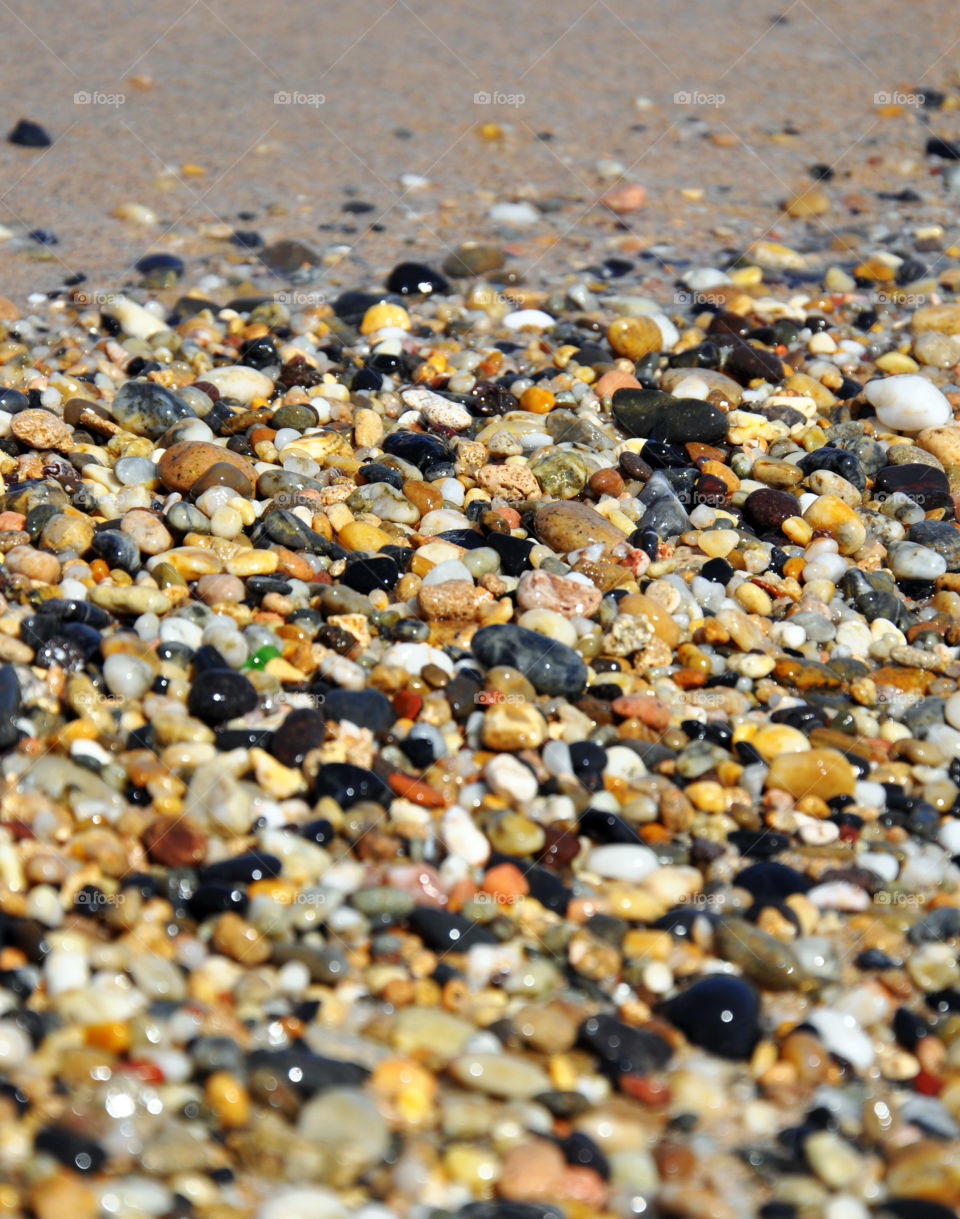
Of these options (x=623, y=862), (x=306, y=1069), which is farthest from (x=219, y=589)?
(x=306, y=1069)

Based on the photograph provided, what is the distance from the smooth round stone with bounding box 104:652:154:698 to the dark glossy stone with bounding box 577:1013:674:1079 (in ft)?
5.69

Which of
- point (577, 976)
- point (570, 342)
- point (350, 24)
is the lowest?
point (577, 976)

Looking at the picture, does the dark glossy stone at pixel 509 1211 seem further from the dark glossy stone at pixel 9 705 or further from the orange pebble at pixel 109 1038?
the dark glossy stone at pixel 9 705

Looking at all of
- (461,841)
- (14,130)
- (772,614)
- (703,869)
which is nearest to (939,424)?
(772,614)

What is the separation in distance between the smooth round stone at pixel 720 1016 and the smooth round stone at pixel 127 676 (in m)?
1.88

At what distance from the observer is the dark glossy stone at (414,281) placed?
21.3 feet

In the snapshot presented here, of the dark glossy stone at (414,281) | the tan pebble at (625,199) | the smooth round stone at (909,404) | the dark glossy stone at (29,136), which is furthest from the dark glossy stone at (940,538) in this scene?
the dark glossy stone at (29,136)

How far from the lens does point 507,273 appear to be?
6.72 metres

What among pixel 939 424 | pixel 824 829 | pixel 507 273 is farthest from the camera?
pixel 507 273

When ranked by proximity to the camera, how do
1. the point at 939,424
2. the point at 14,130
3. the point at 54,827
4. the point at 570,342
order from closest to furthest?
the point at 54,827 < the point at 939,424 < the point at 570,342 < the point at 14,130

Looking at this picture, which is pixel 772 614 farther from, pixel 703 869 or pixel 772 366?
pixel 772 366

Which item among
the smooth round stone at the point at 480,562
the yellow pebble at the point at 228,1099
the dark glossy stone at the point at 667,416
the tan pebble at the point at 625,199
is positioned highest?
the tan pebble at the point at 625,199

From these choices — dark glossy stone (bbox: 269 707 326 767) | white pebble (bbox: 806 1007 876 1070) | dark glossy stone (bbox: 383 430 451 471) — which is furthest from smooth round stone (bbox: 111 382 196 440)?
white pebble (bbox: 806 1007 876 1070)

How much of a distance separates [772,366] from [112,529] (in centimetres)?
319
